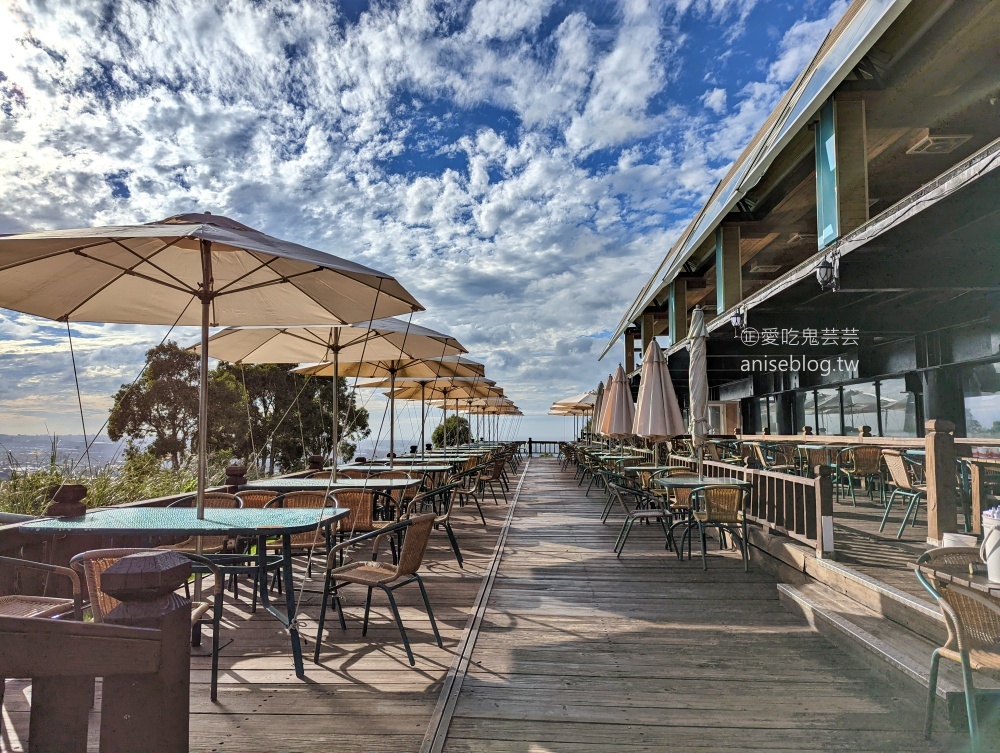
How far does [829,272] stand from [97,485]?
7621 mm

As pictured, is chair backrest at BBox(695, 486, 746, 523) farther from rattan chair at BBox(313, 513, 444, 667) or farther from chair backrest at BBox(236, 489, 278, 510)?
chair backrest at BBox(236, 489, 278, 510)

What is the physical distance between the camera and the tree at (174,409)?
16.6 meters

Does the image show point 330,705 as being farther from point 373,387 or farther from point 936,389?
point 936,389

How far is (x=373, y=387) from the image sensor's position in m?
11.4

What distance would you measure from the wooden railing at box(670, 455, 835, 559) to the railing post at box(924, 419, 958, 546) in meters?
0.77

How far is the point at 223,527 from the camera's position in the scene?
3287 millimetres

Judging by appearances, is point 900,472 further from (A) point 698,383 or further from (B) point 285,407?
(B) point 285,407

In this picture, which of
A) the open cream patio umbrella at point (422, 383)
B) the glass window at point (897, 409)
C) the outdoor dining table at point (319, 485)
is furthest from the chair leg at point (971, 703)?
the glass window at point (897, 409)

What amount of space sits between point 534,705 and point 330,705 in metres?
0.92

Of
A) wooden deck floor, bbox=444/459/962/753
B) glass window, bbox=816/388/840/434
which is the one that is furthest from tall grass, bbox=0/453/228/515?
glass window, bbox=816/388/840/434

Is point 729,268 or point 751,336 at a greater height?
point 729,268

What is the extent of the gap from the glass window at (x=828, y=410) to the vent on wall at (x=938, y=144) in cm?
579

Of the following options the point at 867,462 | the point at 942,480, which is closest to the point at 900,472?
the point at 942,480

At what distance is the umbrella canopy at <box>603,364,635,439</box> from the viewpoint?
33.3 feet
